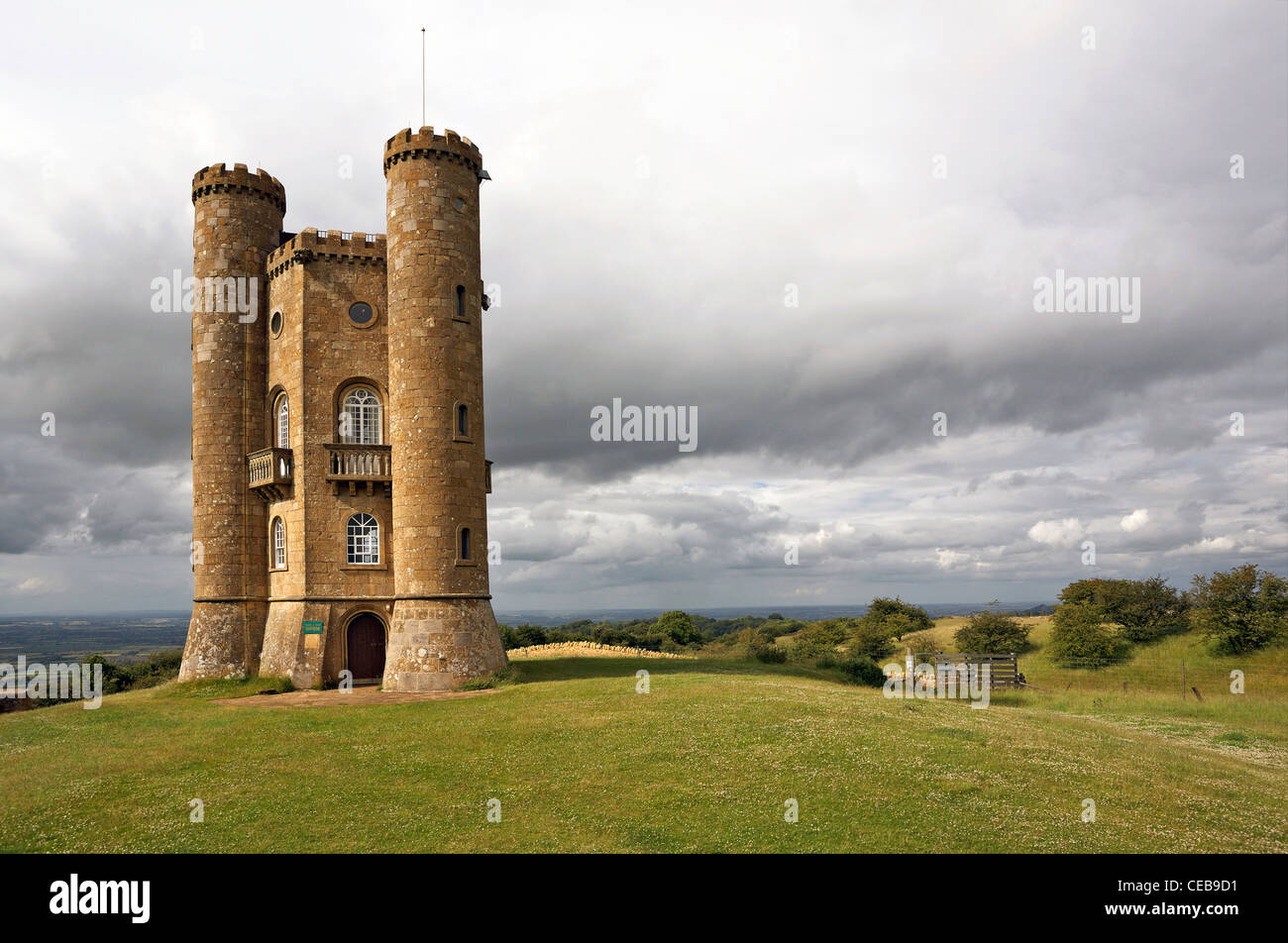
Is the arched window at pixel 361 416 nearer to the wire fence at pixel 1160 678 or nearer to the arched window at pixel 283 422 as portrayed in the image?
the arched window at pixel 283 422

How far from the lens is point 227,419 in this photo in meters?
31.5

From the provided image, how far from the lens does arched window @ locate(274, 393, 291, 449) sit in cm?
3086

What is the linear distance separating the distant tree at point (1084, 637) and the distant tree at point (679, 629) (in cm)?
2820

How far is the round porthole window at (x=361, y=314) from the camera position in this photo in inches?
1204

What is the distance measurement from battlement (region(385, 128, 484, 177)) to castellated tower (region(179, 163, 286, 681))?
7.14m

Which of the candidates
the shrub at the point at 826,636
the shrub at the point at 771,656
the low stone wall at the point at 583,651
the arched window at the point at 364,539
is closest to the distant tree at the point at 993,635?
the shrub at the point at 826,636

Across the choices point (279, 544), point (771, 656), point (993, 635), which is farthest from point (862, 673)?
point (279, 544)

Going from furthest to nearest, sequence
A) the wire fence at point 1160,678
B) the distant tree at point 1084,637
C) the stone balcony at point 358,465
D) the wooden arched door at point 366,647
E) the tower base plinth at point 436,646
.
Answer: the distant tree at point 1084,637
the wire fence at point 1160,678
the wooden arched door at point 366,647
the stone balcony at point 358,465
the tower base plinth at point 436,646

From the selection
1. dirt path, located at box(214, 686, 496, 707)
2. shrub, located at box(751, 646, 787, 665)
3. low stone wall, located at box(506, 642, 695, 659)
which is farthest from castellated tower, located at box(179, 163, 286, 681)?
shrub, located at box(751, 646, 787, 665)

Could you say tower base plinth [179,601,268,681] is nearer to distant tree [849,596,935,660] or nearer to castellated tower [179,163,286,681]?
castellated tower [179,163,286,681]

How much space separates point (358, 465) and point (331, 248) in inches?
331
